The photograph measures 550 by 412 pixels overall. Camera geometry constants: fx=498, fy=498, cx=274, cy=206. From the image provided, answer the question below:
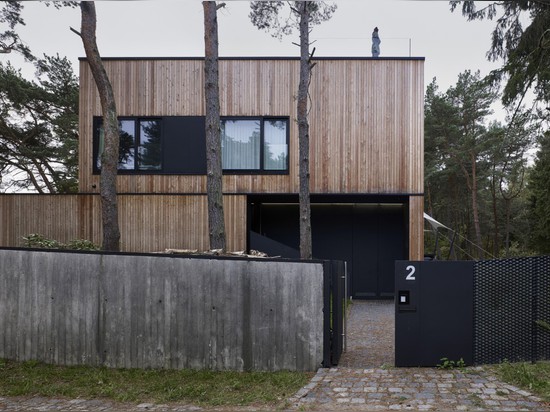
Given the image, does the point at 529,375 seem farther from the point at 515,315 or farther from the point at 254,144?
the point at 254,144

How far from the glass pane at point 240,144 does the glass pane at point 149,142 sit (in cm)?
185

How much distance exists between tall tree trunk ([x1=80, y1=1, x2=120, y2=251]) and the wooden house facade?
275cm

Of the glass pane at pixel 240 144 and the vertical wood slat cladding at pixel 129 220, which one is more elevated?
the glass pane at pixel 240 144

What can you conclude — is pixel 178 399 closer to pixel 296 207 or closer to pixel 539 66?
Answer: pixel 539 66

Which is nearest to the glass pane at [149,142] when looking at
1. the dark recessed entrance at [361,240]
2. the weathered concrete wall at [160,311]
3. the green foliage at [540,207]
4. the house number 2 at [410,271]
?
the dark recessed entrance at [361,240]

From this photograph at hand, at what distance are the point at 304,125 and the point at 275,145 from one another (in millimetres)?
2063

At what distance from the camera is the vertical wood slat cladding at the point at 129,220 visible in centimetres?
1343

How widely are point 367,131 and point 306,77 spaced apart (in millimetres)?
2779

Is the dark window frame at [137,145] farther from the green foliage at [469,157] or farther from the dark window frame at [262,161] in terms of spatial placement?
the green foliage at [469,157]

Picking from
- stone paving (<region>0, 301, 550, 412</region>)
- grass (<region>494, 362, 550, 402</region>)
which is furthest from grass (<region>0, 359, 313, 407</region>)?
grass (<region>494, 362, 550, 402</region>)

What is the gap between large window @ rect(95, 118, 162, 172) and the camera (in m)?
14.0

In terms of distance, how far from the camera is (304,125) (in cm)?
1215

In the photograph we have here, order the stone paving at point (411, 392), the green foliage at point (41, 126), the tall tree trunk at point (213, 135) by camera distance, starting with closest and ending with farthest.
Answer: the stone paving at point (411, 392) → the tall tree trunk at point (213, 135) → the green foliage at point (41, 126)

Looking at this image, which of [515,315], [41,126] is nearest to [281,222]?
[515,315]
